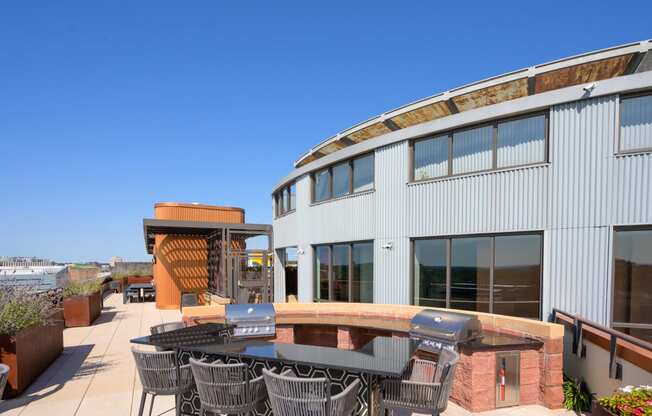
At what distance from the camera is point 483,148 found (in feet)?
28.4

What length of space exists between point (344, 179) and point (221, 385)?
27.8 feet

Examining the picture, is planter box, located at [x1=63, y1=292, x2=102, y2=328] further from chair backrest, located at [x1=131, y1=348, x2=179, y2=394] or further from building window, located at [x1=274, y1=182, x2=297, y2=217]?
chair backrest, located at [x1=131, y1=348, x2=179, y2=394]

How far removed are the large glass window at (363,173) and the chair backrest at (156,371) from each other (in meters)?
7.54

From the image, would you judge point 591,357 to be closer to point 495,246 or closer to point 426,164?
point 495,246

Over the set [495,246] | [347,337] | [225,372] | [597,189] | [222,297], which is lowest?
[222,297]

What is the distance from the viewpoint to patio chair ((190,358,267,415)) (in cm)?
412

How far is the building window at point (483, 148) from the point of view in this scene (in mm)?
8047

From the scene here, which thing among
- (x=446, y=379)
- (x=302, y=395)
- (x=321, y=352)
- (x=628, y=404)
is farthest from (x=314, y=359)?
(x=628, y=404)

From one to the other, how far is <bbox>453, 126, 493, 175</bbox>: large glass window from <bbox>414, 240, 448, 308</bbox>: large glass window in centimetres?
196

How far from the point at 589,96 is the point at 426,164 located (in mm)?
3678

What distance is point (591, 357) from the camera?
5.97 meters

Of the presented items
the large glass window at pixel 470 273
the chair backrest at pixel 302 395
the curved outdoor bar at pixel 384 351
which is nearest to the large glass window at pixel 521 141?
the large glass window at pixel 470 273

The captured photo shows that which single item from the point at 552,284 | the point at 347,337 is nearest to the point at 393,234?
the point at 347,337

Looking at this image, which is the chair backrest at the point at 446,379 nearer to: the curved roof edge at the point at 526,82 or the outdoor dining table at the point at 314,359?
the outdoor dining table at the point at 314,359
